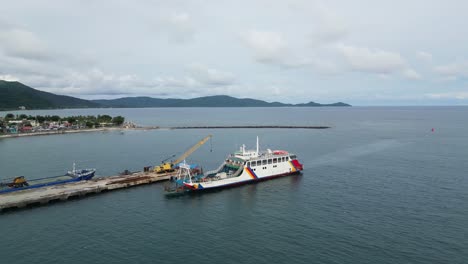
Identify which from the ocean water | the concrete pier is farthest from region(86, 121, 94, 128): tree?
the concrete pier

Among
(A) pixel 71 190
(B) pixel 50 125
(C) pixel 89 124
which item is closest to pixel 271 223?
(A) pixel 71 190

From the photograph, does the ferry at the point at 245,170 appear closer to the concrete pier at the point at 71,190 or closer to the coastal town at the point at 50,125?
the concrete pier at the point at 71,190

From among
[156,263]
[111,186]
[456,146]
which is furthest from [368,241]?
[456,146]

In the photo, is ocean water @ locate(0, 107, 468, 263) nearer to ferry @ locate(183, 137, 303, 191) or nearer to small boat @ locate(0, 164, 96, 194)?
ferry @ locate(183, 137, 303, 191)

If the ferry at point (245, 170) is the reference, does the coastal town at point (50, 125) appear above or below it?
above

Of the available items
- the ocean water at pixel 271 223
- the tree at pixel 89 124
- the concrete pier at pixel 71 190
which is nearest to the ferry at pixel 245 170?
the ocean water at pixel 271 223

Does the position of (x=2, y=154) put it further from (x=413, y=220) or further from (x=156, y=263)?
(x=413, y=220)
